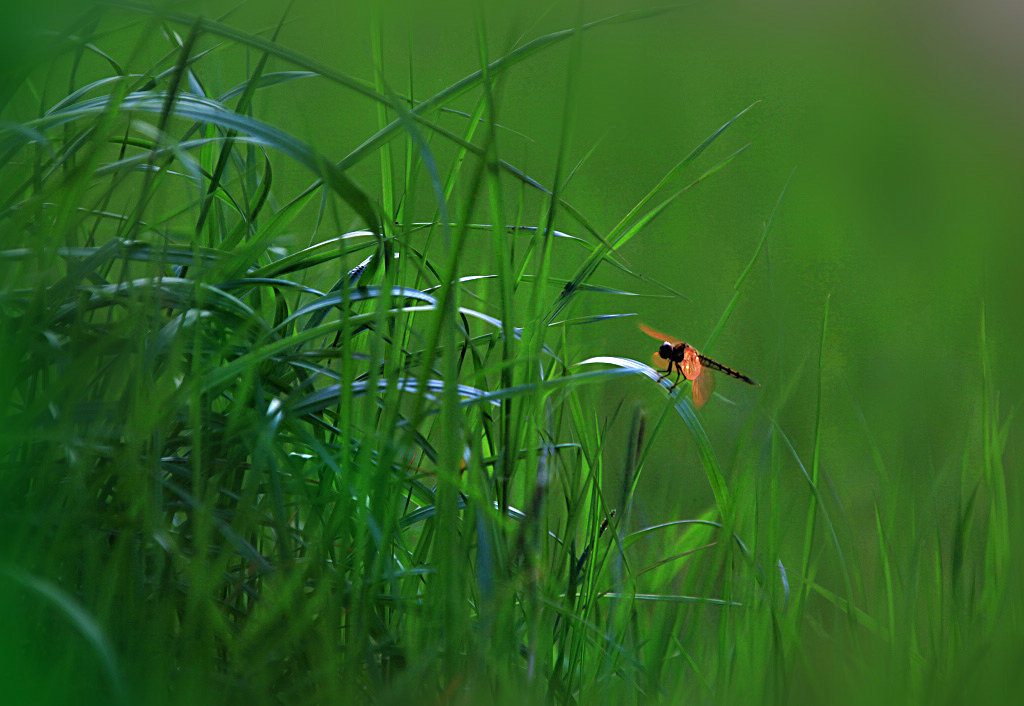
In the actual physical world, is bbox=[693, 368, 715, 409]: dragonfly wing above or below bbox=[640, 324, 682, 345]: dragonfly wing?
below

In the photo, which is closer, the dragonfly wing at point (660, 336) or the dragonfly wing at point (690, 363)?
the dragonfly wing at point (660, 336)

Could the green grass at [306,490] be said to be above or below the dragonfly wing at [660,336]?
below

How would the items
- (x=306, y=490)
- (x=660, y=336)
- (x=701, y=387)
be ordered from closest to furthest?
(x=306, y=490) < (x=660, y=336) < (x=701, y=387)

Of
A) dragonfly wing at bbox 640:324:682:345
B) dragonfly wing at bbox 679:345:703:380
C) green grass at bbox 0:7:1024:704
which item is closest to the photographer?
green grass at bbox 0:7:1024:704

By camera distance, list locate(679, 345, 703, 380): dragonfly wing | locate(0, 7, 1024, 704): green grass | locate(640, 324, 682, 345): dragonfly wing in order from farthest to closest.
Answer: locate(679, 345, 703, 380): dragonfly wing → locate(640, 324, 682, 345): dragonfly wing → locate(0, 7, 1024, 704): green grass

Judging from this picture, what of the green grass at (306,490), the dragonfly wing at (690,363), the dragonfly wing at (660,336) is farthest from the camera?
the dragonfly wing at (690,363)

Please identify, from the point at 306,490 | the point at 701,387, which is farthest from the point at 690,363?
the point at 306,490

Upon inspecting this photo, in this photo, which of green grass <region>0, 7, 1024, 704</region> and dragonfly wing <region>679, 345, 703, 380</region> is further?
dragonfly wing <region>679, 345, 703, 380</region>

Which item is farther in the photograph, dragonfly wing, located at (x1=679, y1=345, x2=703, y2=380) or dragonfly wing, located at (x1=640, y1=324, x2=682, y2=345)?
dragonfly wing, located at (x1=679, y1=345, x2=703, y2=380)

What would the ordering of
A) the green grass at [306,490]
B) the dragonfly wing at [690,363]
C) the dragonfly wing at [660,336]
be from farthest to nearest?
the dragonfly wing at [690,363] → the dragonfly wing at [660,336] → the green grass at [306,490]

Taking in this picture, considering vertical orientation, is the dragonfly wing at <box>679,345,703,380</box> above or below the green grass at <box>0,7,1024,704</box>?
above

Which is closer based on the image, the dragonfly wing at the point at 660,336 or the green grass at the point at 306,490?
the green grass at the point at 306,490

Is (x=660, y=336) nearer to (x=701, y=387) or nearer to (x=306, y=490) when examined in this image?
(x=701, y=387)
